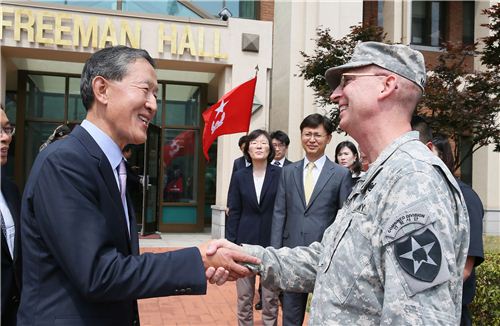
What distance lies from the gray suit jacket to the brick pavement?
148 cm

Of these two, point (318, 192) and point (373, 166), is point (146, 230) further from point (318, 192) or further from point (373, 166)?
point (373, 166)

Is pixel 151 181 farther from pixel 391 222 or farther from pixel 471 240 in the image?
pixel 391 222

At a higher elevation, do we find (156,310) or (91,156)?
(91,156)

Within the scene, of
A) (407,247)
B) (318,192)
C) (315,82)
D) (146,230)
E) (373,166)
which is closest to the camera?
(407,247)

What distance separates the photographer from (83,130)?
5.77 ft

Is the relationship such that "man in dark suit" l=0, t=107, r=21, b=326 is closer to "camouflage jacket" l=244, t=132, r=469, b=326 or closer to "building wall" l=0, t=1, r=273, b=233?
"camouflage jacket" l=244, t=132, r=469, b=326

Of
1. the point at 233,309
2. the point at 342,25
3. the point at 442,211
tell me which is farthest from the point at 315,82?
the point at 442,211

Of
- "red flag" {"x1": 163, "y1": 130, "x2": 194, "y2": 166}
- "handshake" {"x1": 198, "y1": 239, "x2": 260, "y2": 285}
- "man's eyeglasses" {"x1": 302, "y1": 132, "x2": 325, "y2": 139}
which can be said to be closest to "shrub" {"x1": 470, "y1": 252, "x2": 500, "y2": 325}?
"man's eyeglasses" {"x1": 302, "y1": 132, "x2": 325, "y2": 139}

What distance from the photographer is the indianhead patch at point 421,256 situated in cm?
131

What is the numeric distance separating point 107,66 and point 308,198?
2776mm

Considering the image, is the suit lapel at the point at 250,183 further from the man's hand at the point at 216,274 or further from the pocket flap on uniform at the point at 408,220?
the pocket flap on uniform at the point at 408,220

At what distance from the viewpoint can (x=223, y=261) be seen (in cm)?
203

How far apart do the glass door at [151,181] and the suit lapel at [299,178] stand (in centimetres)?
659

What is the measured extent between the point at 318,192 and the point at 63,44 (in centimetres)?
717
